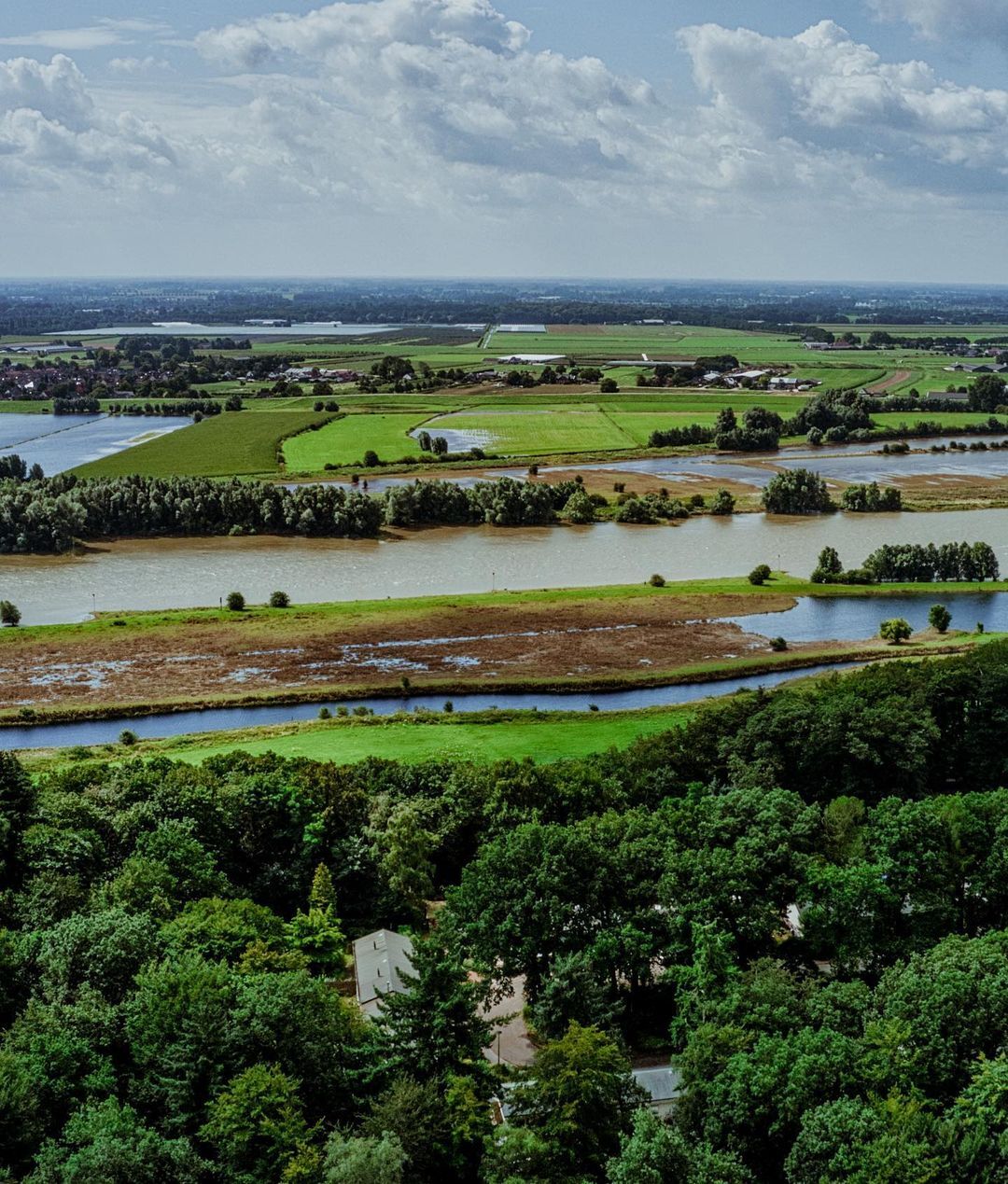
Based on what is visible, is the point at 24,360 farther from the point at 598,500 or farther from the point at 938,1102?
the point at 938,1102

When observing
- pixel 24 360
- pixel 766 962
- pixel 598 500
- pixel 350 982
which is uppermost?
pixel 24 360

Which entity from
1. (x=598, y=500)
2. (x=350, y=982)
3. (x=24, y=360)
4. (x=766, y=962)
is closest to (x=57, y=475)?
(x=598, y=500)

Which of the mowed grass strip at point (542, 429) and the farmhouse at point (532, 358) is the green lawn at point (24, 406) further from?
the farmhouse at point (532, 358)

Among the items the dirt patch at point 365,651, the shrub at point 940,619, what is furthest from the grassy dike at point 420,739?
the shrub at point 940,619

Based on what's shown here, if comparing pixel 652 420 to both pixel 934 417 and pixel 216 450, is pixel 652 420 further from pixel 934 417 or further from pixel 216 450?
pixel 216 450

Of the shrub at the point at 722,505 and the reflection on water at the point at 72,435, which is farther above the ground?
the reflection on water at the point at 72,435

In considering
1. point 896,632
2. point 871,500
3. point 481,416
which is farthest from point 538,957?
point 481,416

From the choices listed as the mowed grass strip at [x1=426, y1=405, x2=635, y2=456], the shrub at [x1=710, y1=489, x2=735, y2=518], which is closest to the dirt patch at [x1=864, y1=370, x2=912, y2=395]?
the mowed grass strip at [x1=426, y1=405, x2=635, y2=456]
